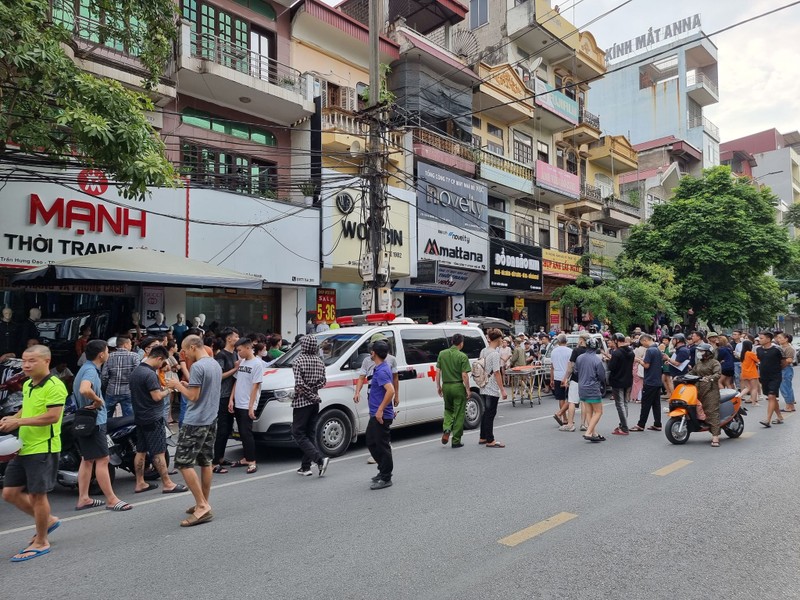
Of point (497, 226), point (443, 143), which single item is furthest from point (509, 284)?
point (443, 143)

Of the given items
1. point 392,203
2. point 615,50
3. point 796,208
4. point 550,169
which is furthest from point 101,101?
point 796,208

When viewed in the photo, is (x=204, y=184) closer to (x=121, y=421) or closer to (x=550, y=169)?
(x=121, y=421)

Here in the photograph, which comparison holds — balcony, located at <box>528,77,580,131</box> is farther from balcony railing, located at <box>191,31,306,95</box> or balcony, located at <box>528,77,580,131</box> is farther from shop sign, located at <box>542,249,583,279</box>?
balcony railing, located at <box>191,31,306,95</box>

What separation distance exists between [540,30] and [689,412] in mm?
23804

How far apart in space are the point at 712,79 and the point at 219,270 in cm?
4831

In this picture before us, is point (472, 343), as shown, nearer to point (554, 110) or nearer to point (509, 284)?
point (509, 284)

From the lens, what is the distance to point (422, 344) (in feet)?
32.9

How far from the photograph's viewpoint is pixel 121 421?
7004mm

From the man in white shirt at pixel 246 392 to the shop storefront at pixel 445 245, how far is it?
12554mm

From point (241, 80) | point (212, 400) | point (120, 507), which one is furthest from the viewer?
point (241, 80)

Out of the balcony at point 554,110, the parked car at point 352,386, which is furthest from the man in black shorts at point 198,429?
the balcony at point 554,110

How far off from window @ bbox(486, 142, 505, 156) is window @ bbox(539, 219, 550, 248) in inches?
169

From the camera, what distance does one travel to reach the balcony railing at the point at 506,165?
24.4 metres

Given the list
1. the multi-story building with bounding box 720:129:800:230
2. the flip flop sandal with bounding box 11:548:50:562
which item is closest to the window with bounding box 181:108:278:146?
the flip flop sandal with bounding box 11:548:50:562
